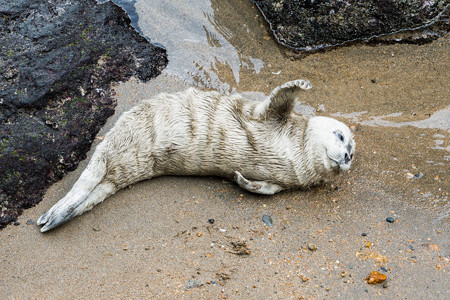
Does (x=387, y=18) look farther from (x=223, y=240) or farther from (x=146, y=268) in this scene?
(x=146, y=268)

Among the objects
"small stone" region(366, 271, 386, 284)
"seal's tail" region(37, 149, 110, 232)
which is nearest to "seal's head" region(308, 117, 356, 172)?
"small stone" region(366, 271, 386, 284)

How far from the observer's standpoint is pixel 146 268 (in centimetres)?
373

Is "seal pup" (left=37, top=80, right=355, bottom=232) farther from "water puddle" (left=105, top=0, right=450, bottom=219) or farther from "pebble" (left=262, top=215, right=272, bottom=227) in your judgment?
"water puddle" (left=105, top=0, right=450, bottom=219)

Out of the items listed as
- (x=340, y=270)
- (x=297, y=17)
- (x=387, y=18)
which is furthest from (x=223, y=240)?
(x=387, y=18)

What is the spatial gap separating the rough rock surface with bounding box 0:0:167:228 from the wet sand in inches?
6.0

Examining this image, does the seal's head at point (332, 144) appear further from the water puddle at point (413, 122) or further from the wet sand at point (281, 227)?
the water puddle at point (413, 122)

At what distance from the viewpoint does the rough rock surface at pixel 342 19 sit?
5.39m

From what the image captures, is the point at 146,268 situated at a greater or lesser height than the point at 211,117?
lesser

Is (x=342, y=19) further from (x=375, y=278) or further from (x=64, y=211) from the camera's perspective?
(x=64, y=211)

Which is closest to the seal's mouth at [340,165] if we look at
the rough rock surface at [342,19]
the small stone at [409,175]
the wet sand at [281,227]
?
the wet sand at [281,227]

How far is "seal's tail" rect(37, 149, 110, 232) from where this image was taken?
153 inches

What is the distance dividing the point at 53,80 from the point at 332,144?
2.56 m

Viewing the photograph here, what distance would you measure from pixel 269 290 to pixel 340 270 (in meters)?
0.59

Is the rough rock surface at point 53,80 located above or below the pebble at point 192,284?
above
